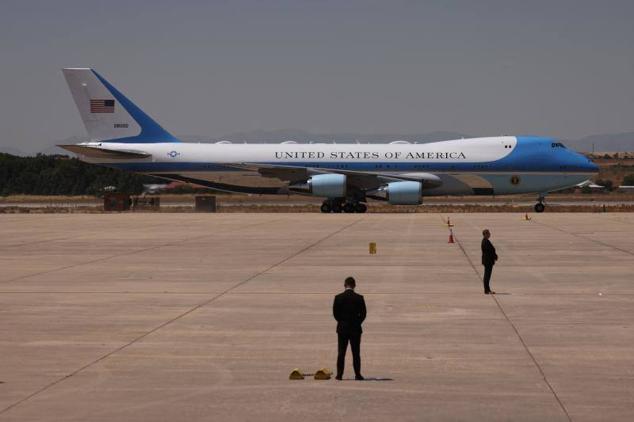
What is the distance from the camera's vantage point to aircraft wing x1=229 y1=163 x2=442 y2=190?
56.9 metres

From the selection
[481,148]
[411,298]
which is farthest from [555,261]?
[481,148]

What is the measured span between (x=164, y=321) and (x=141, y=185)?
323ft

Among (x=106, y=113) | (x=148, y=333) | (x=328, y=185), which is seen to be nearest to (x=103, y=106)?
(x=106, y=113)

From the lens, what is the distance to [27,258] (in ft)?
93.9

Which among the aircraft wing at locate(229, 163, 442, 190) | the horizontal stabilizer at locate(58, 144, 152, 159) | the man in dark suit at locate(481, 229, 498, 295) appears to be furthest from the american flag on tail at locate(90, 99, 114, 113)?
the man in dark suit at locate(481, 229, 498, 295)

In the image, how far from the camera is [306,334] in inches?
584

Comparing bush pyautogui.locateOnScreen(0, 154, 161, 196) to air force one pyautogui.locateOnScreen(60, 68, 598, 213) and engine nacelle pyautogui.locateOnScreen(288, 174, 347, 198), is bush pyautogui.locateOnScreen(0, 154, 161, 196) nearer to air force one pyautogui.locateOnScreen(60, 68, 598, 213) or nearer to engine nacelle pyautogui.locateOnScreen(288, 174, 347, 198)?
air force one pyautogui.locateOnScreen(60, 68, 598, 213)

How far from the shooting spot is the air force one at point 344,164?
2248 inches

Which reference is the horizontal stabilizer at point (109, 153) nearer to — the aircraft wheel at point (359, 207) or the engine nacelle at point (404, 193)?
the aircraft wheel at point (359, 207)

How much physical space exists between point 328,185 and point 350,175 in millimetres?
1786

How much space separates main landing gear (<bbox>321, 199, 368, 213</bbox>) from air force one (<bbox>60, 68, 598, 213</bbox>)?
0.06 meters

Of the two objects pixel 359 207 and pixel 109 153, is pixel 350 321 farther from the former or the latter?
pixel 109 153

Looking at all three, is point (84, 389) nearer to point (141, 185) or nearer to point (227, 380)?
point (227, 380)

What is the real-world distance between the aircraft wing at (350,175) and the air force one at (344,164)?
2.2 inches
